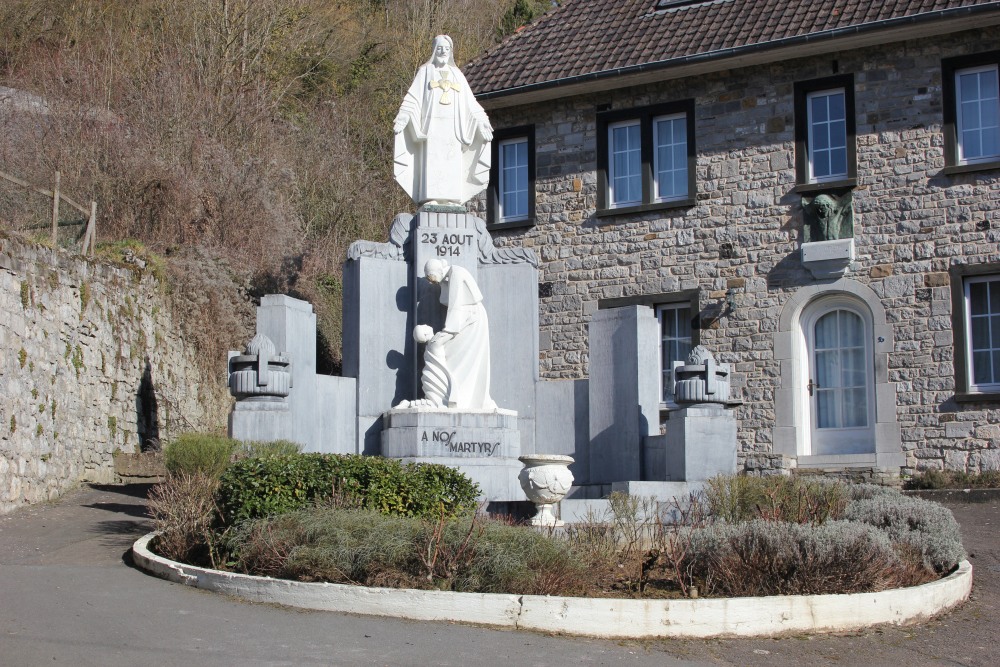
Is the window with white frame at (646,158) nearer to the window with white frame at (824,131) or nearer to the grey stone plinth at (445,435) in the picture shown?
the window with white frame at (824,131)

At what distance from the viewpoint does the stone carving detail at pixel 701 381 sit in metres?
14.0

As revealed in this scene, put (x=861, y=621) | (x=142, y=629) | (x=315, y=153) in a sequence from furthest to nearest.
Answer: (x=315, y=153)
(x=861, y=621)
(x=142, y=629)

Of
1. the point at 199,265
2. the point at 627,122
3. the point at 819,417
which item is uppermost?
the point at 627,122

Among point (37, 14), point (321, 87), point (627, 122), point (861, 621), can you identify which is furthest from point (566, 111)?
point (861, 621)

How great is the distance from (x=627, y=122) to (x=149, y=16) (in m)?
12.9

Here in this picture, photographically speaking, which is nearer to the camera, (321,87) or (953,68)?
(953,68)

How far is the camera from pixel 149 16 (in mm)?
29031

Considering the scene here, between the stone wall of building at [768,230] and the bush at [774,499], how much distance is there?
24.7 feet

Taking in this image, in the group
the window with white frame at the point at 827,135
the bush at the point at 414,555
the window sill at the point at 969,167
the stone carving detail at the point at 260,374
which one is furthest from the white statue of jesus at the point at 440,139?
the window sill at the point at 969,167

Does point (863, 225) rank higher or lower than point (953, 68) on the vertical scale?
lower

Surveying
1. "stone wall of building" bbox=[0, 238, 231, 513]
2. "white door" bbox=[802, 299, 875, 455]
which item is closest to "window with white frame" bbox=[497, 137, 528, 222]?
"white door" bbox=[802, 299, 875, 455]

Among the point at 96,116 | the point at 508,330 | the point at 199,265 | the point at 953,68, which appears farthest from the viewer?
the point at 96,116

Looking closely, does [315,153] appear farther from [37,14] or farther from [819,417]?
[819,417]

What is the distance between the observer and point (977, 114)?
19.4m
